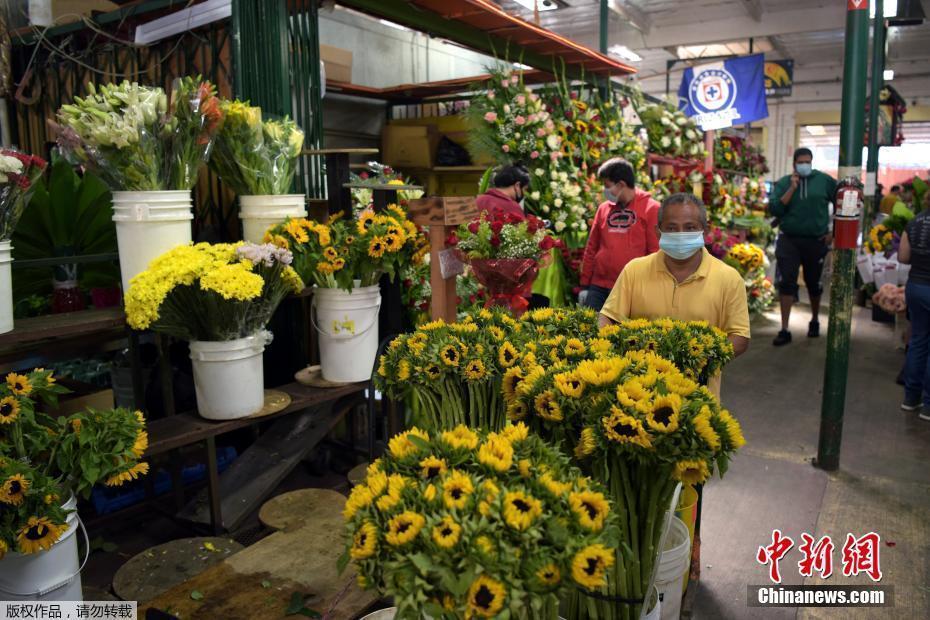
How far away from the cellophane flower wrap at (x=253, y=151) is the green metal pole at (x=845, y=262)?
270 cm

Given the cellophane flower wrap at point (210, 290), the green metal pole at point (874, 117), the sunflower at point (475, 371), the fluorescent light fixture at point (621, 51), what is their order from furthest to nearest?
the fluorescent light fixture at point (621, 51), the green metal pole at point (874, 117), the cellophane flower wrap at point (210, 290), the sunflower at point (475, 371)

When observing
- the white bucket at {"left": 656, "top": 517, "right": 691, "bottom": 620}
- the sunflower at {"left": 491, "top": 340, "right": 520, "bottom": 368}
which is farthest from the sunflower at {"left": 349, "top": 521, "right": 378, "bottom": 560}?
the white bucket at {"left": 656, "top": 517, "right": 691, "bottom": 620}

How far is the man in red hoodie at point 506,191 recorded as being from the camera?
13.4ft

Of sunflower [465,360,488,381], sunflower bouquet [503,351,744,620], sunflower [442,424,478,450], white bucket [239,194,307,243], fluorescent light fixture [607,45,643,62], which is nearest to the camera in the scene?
sunflower [442,424,478,450]

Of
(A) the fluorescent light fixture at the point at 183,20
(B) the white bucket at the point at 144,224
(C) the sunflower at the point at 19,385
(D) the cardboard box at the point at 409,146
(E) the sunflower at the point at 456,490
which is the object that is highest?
(A) the fluorescent light fixture at the point at 183,20

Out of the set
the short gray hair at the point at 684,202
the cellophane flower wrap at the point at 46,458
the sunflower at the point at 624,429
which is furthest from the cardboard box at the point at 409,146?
the sunflower at the point at 624,429

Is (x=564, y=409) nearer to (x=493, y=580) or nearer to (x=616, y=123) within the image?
(x=493, y=580)

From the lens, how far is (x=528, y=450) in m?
1.21

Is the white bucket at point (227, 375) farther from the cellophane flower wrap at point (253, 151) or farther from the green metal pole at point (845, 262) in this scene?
the green metal pole at point (845, 262)

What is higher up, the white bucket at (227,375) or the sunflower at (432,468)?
the sunflower at (432,468)

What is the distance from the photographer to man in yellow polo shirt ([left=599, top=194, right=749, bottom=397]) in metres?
2.47

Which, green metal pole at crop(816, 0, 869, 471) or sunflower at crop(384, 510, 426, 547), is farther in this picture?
green metal pole at crop(816, 0, 869, 471)

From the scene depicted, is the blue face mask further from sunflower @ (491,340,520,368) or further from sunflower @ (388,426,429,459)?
sunflower @ (388,426,429,459)

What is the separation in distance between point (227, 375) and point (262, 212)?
780 millimetres
